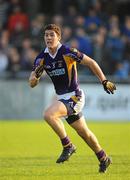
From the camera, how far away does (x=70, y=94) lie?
36.9ft

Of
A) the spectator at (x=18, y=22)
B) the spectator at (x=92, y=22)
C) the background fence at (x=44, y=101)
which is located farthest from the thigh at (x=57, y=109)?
the spectator at (x=18, y=22)

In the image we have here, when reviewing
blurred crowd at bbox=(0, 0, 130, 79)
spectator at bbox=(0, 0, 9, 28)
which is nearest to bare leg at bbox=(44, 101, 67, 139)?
blurred crowd at bbox=(0, 0, 130, 79)

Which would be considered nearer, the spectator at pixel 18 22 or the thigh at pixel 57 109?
the thigh at pixel 57 109

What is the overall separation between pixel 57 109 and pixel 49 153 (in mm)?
3090

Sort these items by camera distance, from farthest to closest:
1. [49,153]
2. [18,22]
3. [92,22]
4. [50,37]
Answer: [18,22] < [92,22] < [49,153] < [50,37]

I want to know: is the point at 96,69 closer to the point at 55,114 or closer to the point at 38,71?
the point at 55,114

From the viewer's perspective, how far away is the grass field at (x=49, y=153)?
34.8 feet

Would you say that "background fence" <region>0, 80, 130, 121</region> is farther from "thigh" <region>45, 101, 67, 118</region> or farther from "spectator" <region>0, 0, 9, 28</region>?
"thigh" <region>45, 101, 67, 118</region>

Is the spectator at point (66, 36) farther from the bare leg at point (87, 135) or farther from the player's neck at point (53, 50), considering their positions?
the bare leg at point (87, 135)

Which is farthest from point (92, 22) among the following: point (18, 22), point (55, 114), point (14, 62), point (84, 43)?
point (55, 114)

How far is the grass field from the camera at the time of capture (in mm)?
10602

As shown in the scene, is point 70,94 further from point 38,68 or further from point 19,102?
point 19,102

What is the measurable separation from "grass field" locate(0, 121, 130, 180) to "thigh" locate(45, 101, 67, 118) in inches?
32.3

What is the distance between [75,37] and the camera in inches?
880
